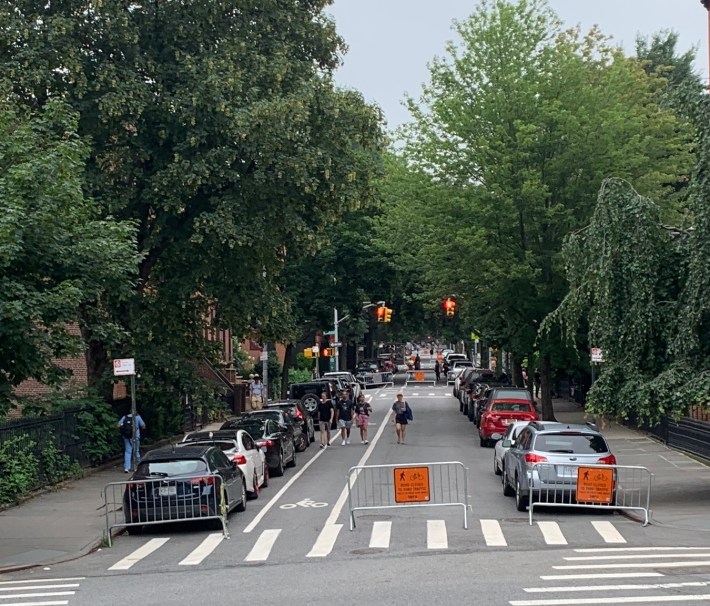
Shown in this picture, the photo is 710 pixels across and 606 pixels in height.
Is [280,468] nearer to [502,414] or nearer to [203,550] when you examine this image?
[502,414]

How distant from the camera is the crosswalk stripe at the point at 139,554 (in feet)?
50.2

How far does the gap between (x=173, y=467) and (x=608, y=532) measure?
7.28 metres

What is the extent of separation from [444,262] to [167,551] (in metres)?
24.3

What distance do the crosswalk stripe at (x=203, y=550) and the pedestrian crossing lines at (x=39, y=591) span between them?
163cm

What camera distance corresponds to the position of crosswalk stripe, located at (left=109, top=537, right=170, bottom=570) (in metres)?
15.3

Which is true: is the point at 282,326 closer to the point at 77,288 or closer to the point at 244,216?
the point at 244,216

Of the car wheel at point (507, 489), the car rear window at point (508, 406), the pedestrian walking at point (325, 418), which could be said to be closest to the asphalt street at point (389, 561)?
the car wheel at point (507, 489)

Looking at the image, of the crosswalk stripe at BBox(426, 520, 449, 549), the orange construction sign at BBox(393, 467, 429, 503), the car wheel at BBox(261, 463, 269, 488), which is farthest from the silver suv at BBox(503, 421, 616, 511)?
the car wheel at BBox(261, 463, 269, 488)

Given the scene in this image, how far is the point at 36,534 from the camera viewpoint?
727 inches

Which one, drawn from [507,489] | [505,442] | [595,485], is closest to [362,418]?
[505,442]

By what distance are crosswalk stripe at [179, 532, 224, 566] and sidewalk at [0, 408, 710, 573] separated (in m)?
1.79

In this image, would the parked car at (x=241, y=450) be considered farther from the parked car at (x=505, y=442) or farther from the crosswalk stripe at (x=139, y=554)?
the parked car at (x=505, y=442)

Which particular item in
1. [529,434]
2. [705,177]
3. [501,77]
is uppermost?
[501,77]

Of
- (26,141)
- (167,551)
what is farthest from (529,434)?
(26,141)
